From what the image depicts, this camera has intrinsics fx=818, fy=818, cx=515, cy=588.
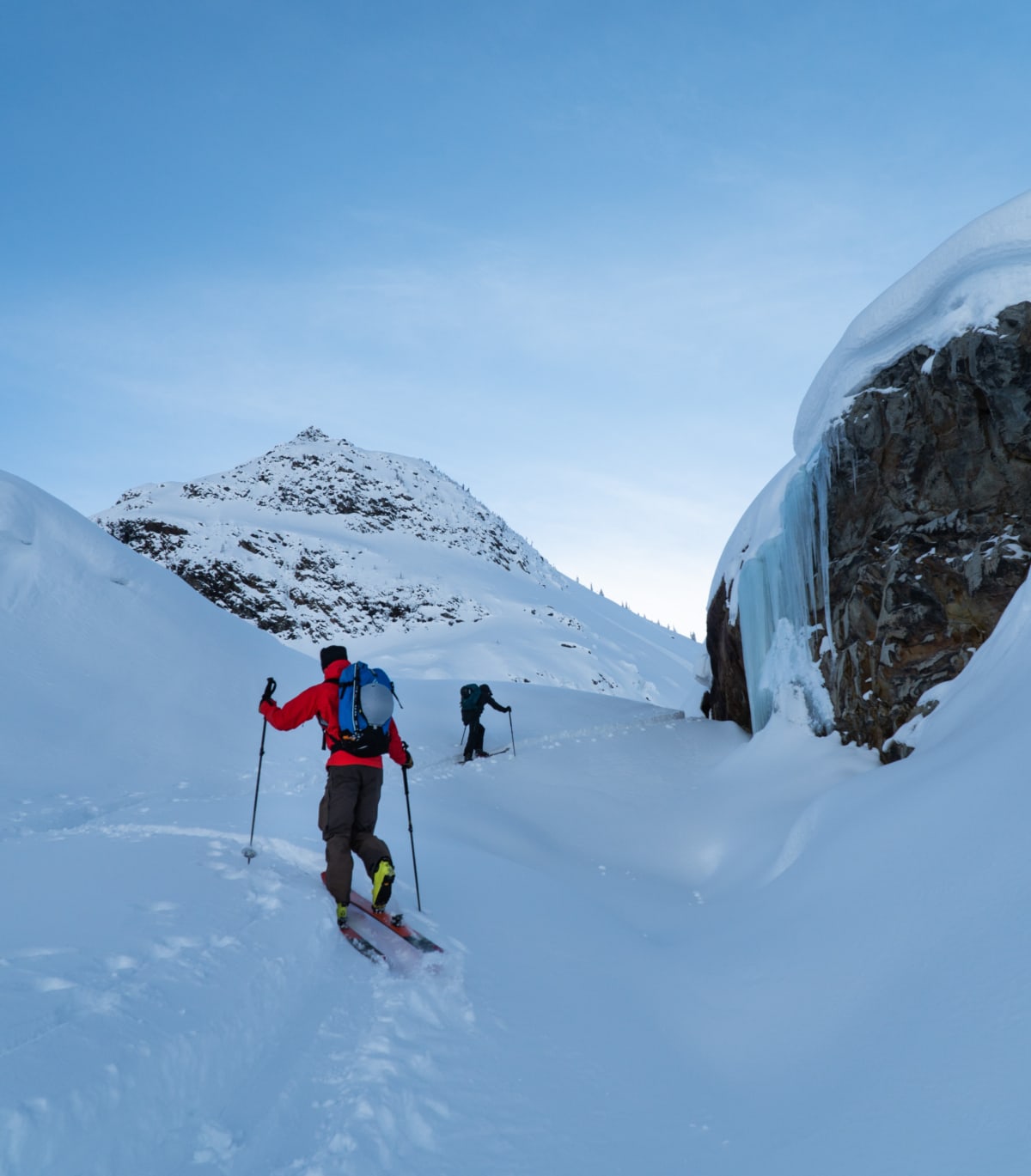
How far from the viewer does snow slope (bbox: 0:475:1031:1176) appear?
2.55 m

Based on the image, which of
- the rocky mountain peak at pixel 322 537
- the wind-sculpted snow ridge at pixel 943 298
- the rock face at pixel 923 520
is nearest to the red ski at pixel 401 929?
the rock face at pixel 923 520

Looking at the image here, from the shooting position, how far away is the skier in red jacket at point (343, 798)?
15.4 feet

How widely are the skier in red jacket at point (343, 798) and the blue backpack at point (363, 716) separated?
0.16ft

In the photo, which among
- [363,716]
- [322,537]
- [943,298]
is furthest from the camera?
[322,537]

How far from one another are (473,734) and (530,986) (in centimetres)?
748

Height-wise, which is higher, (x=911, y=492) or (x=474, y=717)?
(x=911, y=492)

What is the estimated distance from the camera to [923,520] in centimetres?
864

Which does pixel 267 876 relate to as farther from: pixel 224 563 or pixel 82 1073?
pixel 224 563

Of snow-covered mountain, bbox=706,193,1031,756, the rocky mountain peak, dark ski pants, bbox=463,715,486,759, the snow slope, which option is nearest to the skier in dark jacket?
dark ski pants, bbox=463,715,486,759

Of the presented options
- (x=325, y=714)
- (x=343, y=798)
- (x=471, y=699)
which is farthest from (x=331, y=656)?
(x=471, y=699)

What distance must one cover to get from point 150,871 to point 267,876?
0.69 meters

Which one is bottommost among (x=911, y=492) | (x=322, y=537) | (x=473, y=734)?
(x=473, y=734)

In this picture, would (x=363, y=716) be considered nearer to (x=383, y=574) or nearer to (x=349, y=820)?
(x=349, y=820)

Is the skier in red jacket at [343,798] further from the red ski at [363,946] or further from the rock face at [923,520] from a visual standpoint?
the rock face at [923,520]
